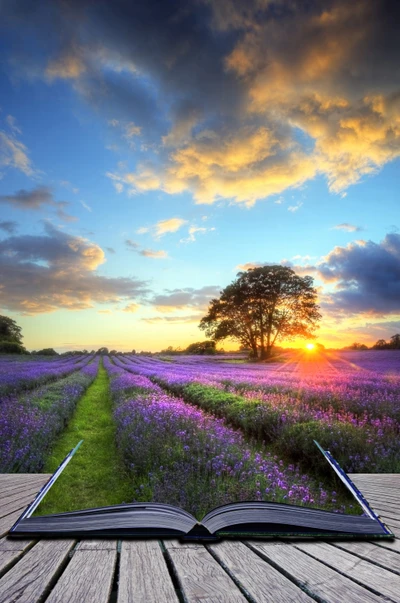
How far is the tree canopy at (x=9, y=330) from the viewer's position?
60.2 metres

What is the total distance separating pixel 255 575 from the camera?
1.33 meters

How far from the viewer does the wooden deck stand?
118 centimetres

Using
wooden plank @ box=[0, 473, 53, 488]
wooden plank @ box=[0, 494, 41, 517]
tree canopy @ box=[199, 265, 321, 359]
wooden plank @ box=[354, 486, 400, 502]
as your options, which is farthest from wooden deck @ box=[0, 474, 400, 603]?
tree canopy @ box=[199, 265, 321, 359]

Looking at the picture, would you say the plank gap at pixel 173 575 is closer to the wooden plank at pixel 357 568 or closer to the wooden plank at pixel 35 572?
the wooden plank at pixel 35 572

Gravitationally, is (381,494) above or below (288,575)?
below

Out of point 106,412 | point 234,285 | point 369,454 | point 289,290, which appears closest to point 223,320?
point 234,285

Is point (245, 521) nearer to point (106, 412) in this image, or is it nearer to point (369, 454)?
point (369, 454)

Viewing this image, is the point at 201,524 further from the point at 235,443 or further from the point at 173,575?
the point at 235,443

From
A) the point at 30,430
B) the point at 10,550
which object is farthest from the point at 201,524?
the point at 30,430

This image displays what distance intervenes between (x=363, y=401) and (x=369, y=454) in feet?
10.2

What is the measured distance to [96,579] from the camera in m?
1.27

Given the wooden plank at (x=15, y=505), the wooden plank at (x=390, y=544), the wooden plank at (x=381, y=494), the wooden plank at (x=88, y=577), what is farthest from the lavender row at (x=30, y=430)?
the wooden plank at (x=390, y=544)

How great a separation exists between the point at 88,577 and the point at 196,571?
39cm

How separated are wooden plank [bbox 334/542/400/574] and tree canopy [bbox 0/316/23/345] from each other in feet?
212
